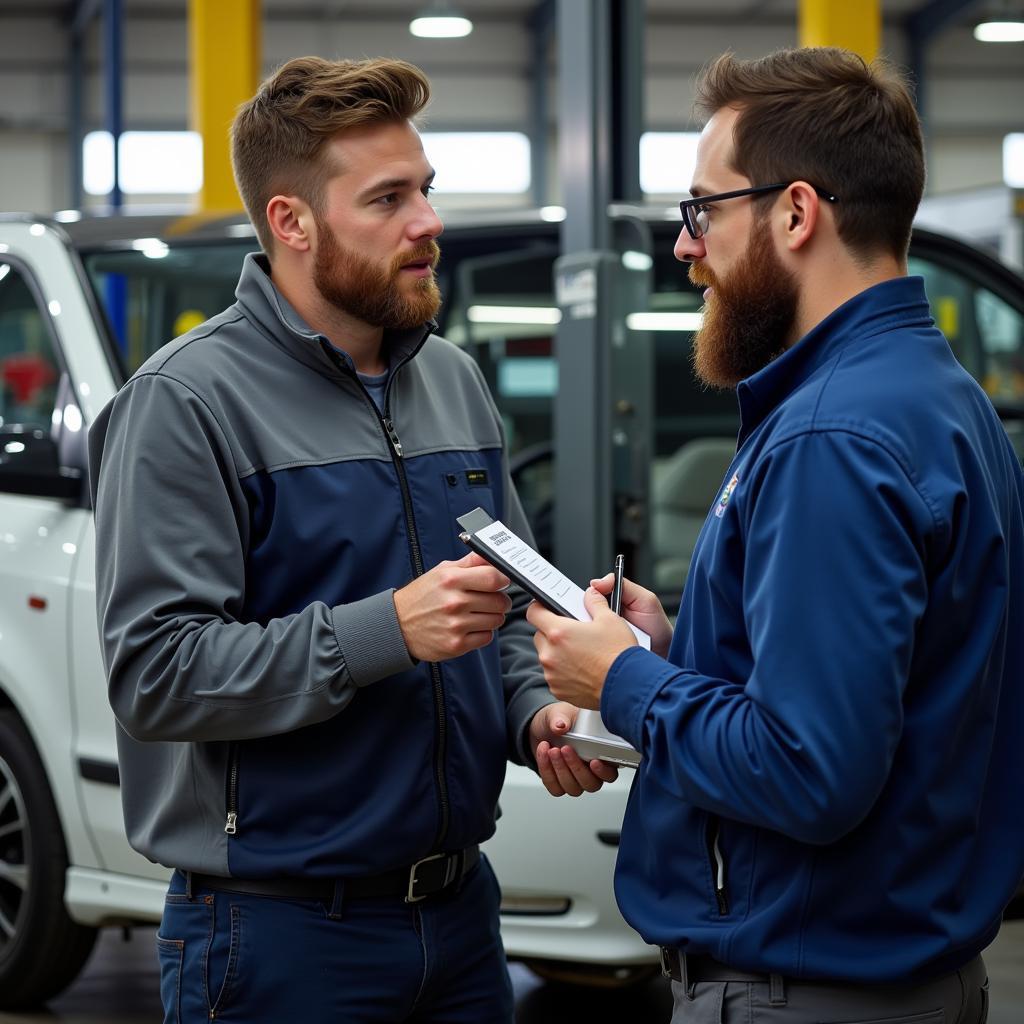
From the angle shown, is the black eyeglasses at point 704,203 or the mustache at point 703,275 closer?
the black eyeglasses at point 704,203

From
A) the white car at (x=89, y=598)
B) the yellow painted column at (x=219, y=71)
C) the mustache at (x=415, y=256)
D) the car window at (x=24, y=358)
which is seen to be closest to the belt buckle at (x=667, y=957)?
the mustache at (x=415, y=256)

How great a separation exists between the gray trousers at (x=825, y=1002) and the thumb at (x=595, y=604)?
39 centimetres

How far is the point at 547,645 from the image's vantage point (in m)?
1.61

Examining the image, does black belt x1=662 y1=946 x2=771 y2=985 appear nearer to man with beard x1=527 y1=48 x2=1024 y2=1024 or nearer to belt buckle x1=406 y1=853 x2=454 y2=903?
man with beard x1=527 y1=48 x2=1024 y2=1024

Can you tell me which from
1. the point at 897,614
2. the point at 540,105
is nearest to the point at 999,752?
the point at 897,614

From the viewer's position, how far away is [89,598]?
10.9 feet

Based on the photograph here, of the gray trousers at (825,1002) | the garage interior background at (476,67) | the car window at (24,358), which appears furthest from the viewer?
the garage interior background at (476,67)

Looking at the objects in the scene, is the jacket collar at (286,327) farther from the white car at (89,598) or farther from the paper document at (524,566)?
the white car at (89,598)

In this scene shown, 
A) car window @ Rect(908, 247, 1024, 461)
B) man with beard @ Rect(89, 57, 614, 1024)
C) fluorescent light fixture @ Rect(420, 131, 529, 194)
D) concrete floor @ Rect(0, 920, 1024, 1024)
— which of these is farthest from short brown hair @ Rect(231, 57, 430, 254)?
fluorescent light fixture @ Rect(420, 131, 529, 194)

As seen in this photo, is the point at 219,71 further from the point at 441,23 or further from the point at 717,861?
the point at 717,861

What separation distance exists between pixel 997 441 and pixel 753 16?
20200 mm

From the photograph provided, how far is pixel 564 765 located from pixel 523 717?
14cm

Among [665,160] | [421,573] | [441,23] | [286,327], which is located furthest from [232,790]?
[665,160]

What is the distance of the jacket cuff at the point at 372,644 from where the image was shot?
1.76 meters
